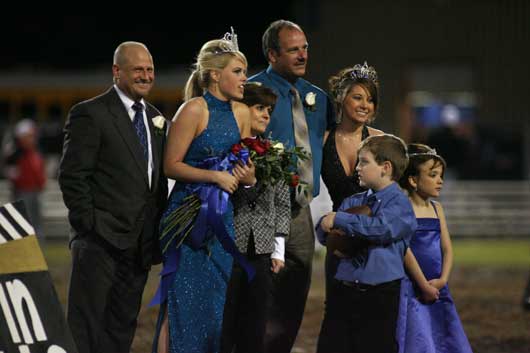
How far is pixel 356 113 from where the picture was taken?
280 inches

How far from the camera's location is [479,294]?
1284 cm

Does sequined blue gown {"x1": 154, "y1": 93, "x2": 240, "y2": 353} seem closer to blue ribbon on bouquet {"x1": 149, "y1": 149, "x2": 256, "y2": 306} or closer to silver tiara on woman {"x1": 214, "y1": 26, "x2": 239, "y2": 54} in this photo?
blue ribbon on bouquet {"x1": 149, "y1": 149, "x2": 256, "y2": 306}

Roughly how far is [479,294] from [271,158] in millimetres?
6941

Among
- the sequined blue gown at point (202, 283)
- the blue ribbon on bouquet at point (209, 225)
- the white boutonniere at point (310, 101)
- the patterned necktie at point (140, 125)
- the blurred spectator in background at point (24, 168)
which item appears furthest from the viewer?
the blurred spectator in background at point (24, 168)

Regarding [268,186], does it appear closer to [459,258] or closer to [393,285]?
[393,285]

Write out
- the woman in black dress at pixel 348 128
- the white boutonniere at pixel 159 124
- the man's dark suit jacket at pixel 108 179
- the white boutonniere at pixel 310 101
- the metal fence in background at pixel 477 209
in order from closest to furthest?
the man's dark suit jacket at pixel 108 179, the white boutonniere at pixel 159 124, the woman in black dress at pixel 348 128, the white boutonniere at pixel 310 101, the metal fence in background at pixel 477 209

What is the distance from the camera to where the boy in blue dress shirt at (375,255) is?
6.42 m

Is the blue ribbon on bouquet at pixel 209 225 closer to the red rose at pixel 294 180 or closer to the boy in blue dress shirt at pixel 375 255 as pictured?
the red rose at pixel 294 180

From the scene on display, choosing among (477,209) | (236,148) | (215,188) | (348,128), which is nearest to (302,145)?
(348,128)

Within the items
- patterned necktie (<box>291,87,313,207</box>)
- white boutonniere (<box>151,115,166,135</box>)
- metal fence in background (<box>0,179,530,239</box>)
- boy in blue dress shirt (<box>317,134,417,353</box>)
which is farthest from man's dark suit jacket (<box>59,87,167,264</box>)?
metal fence in background (<box>0,179,530,239</box>)

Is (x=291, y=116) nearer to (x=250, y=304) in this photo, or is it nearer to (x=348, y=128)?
(x=348, y=128)

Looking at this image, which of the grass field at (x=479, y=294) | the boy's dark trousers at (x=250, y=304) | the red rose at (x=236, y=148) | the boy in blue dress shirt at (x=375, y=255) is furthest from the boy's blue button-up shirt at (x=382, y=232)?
the grass field at (x=479, y=294)

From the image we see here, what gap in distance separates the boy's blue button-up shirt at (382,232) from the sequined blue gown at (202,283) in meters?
0.69

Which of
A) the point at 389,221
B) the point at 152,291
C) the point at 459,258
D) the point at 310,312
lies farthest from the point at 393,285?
the point at 459,258
